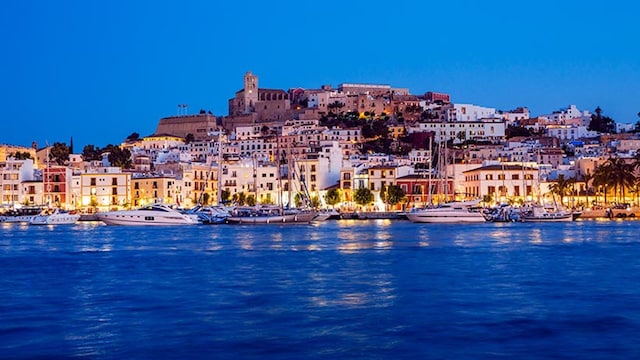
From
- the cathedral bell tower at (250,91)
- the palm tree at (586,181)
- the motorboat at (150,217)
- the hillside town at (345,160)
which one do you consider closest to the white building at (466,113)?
the hillside town at (345,160)

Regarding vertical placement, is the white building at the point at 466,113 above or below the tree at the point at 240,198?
above

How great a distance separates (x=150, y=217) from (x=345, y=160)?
31.5 metres

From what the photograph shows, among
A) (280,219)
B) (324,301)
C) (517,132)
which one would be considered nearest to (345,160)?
(280,219)

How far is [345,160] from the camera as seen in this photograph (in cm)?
8825

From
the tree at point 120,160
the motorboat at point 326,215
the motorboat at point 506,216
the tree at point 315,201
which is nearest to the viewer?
the motorboat at point 506,216

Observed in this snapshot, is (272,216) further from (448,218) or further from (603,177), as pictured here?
(603,177)

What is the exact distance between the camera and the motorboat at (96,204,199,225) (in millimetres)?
59781

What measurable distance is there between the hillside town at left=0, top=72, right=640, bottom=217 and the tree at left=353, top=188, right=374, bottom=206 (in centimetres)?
10

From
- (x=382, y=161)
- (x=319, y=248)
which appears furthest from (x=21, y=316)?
(x=382, y=161)

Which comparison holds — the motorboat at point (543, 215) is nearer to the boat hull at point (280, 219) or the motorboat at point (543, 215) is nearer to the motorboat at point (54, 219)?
the boat hull at point (280, 219)

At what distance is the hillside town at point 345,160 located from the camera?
76812mm

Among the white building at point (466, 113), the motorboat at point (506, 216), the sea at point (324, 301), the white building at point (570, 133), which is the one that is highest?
the white building at point (466, 113)

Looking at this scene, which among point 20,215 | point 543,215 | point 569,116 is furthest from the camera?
point 569,116

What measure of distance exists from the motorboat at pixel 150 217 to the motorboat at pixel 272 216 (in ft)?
10.4
